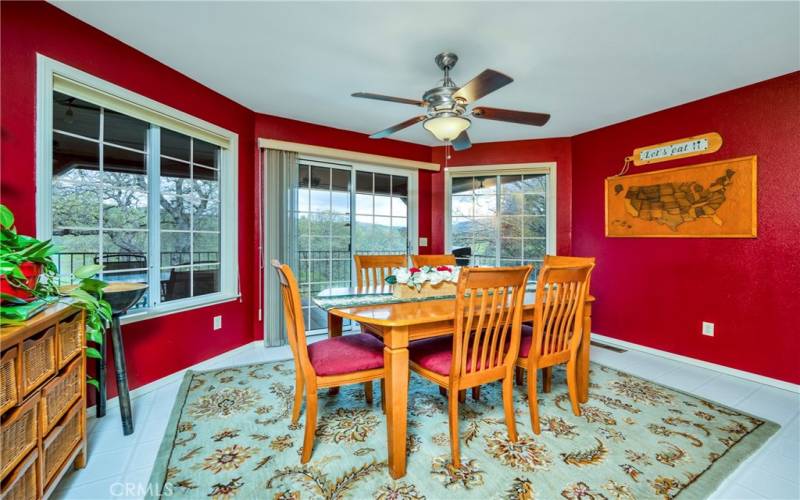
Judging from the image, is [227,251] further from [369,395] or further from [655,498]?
[655,498]

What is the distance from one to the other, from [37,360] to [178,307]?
1.47 m

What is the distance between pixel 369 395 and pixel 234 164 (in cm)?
242

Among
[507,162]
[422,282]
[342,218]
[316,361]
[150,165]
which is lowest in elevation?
[316,361]

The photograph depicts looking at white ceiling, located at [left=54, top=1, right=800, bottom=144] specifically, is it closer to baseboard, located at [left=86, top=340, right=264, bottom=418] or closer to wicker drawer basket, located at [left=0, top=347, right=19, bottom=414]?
wicker drawer basket, located at [left=0, top=347, right=19, bottom=414]

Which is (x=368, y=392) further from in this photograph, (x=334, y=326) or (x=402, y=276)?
(x=402, y=276)

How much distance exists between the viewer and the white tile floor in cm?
153

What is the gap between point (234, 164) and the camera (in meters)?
3.22

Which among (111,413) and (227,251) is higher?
(227,251)

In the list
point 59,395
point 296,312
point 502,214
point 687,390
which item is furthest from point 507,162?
point 59,395

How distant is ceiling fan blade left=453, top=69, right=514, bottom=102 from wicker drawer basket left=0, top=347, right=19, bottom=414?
2087mm

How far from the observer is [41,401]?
1.27m

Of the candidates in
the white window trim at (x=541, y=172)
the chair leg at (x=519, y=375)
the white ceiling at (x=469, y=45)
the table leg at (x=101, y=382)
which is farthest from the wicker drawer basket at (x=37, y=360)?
the white window trim at (x=541, y=172)

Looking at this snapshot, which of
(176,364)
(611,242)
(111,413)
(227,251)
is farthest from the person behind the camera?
(611,242)

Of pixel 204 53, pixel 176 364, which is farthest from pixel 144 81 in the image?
pixel 176 364
